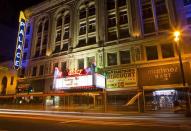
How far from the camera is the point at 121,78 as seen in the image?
24875mm

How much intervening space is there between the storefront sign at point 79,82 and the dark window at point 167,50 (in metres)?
9.03

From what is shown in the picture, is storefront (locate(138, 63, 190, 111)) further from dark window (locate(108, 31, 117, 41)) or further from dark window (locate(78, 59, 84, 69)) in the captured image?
dark window (locate(78, 59, 84, 69))

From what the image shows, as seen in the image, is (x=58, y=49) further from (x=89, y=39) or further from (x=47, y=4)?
(x=47, y=4)

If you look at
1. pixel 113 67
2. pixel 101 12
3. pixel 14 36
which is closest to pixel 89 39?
pixel 101 12

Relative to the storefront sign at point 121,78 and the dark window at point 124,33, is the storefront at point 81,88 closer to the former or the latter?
the storefront sign at point 121,78

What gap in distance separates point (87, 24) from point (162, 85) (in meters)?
16.6

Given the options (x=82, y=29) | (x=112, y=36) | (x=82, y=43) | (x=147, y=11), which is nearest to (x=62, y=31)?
(x=82, y=29)

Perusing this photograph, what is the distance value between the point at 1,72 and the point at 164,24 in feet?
118

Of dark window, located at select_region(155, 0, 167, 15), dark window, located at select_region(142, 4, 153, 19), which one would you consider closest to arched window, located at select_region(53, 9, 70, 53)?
dark window, located at select_region(142, 4, 153, 19)

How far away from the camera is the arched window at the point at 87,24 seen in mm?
30438

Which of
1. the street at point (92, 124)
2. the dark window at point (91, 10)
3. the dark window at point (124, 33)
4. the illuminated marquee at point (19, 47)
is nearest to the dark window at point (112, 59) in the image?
the dark window at point (124, 33)

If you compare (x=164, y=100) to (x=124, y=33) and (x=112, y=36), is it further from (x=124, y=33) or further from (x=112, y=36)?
(x=112, y=36)

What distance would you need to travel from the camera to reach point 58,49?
110ft

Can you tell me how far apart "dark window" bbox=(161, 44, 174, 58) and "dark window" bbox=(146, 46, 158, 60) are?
0.94 meters
